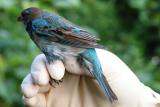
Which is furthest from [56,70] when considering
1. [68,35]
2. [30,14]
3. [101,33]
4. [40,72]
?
[101,33]

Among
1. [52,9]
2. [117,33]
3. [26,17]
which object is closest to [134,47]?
[117,33]

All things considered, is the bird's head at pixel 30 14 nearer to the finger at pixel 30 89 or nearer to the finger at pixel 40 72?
the finger at pixel 40 72

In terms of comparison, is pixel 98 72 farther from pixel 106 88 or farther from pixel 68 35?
pixel 68 35

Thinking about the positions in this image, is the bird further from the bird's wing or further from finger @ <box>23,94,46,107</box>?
finger @ <box>23,94,46,107</box>

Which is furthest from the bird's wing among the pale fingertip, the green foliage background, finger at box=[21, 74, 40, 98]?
the green foliage background

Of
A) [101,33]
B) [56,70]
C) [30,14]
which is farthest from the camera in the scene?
[101,33]

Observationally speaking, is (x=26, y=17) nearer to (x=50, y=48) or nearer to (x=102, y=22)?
(x=50, y=48)
